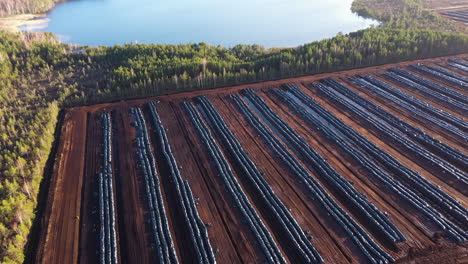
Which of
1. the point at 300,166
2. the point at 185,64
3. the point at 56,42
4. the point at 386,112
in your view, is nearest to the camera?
the point at 300,166

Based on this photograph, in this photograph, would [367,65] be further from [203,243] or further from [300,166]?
[203,243]

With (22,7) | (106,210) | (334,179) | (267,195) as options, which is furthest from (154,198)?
(22,7)

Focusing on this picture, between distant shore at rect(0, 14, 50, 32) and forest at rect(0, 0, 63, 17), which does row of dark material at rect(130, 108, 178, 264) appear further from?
forest at rect(0, 0, 63, 17)

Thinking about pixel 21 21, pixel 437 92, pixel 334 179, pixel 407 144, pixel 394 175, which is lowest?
pixel 394 175

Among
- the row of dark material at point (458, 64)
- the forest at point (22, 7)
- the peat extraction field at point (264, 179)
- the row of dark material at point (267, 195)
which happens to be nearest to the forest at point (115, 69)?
the peat extraction field at point (264, 179)

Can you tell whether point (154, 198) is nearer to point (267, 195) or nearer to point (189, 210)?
point (189, 210)

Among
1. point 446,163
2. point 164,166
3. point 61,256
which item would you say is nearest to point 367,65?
point 446,163
